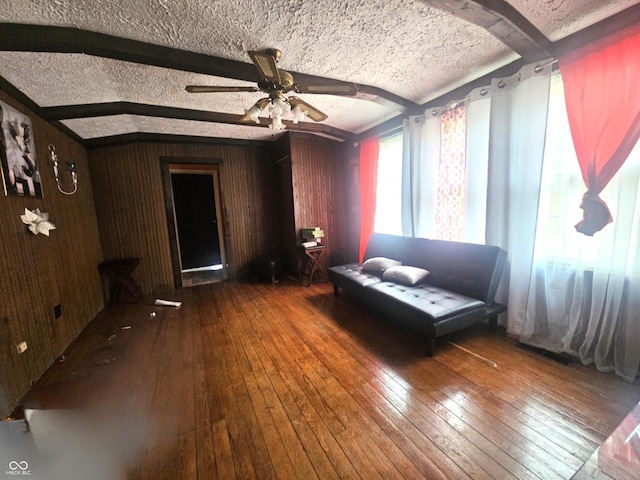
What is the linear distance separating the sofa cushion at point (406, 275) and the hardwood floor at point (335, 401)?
50 centimetres

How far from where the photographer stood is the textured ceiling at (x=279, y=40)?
1.45m

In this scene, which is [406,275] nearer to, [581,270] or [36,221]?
[581,270]

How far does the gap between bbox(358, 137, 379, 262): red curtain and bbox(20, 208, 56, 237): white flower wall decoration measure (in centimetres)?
365

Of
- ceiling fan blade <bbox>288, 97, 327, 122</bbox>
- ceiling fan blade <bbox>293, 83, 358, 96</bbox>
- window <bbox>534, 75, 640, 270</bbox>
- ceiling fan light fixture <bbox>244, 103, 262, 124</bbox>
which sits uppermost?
ceiling fan blade <bbox>293, 83, 358, 96</bbox>

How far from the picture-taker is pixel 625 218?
5.31ft

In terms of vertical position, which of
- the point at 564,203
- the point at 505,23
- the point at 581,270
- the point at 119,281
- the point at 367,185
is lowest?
the point at 119,281

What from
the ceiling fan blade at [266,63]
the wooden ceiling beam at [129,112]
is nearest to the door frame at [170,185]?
the wooden ceiling beam at [129,112]

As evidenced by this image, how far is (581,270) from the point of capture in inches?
72.4

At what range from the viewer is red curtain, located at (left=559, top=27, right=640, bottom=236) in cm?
154

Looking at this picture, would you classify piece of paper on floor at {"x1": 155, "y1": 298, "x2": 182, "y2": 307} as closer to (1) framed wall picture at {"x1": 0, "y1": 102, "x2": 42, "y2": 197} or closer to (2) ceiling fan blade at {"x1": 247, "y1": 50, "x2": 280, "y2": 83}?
(1) framed wall picture at {"x1": 0, "y1": 102, "x2": 42, "y2": 197}

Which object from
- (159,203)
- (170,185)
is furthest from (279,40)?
(159,203)

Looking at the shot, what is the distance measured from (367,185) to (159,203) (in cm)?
339

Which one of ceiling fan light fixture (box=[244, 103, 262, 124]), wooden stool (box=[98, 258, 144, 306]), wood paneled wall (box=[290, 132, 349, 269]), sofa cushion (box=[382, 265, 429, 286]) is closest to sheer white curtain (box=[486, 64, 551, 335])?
sofa cushion (box=[382, 265, 429, 286])

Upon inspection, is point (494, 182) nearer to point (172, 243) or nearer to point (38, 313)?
point (38, 313)
